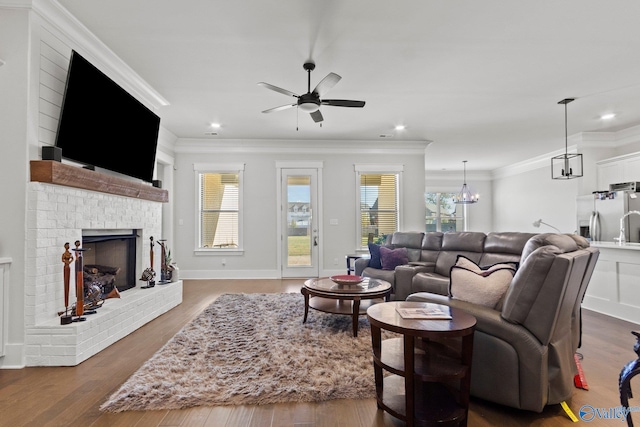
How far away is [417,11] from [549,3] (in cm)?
99

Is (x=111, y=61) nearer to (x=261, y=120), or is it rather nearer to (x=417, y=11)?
(x=261, y=120)

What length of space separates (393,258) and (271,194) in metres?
3.05

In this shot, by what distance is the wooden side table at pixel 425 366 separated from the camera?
167 cm

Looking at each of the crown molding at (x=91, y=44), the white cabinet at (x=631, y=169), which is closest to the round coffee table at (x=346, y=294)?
the crown molding at (x=91, y=44)

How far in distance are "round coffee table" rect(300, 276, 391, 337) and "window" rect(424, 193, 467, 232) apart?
798 cm

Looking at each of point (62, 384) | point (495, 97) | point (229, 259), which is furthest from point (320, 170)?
point (62, 384)

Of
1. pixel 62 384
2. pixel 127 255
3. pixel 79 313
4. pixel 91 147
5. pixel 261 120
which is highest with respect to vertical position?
pixel 261 120

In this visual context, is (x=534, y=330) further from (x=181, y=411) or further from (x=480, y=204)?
(x=480, y=204)

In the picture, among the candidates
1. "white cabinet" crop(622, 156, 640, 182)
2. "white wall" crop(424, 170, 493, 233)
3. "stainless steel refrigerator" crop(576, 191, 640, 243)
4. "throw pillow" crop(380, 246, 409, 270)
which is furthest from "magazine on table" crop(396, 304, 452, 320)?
"white wall" crop(424, 170, 493, 233)

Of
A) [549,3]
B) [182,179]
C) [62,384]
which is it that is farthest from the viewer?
[182,179]

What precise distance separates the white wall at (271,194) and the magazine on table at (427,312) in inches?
180

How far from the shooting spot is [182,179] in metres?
6.54

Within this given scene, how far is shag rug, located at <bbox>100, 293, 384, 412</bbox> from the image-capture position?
6.86 ft

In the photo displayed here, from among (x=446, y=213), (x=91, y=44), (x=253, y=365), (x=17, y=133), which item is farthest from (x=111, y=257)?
(x=446, y=213)
